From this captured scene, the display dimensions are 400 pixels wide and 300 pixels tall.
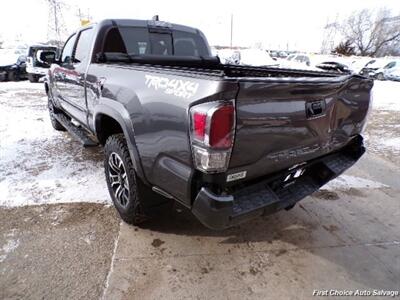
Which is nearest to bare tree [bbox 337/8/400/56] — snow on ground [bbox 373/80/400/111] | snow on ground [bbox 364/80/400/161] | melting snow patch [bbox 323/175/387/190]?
snow on ground [bbox 373/80/400/111]

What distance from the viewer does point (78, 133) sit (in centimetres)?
460

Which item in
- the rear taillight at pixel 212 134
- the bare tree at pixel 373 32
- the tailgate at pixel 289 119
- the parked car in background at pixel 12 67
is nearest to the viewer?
the rear taillight at pixel 212 134

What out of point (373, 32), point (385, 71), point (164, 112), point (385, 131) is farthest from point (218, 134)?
point (373, 32)

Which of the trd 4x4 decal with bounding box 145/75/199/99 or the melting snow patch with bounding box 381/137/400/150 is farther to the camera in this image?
the melting snow patch with bounding box 381/137/400/150

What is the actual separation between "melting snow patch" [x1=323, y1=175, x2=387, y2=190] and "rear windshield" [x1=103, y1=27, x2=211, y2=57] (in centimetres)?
246

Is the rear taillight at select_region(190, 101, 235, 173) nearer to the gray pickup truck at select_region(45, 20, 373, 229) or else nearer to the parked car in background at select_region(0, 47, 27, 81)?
the gray pickup truck at select_region(45, 20, 373, 229)

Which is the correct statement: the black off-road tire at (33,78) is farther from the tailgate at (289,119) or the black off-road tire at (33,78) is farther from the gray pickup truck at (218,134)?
the tailgate at (289,119)

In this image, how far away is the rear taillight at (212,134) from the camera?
197 cm

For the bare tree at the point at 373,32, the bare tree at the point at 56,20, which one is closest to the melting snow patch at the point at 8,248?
the bare tree at the point at 56,20

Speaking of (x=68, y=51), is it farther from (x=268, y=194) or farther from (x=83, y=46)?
(x=268, y=194)

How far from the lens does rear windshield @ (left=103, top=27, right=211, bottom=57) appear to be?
392 cm

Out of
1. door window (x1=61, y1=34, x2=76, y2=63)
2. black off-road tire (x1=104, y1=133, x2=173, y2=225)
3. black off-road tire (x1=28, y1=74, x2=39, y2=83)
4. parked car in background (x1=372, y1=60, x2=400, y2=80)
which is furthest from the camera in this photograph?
parked car in background (x1=372, y1=60, x2=400, y2=80)

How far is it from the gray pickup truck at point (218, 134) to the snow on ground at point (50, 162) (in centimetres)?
76

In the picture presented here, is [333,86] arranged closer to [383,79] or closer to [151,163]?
[151,163]
